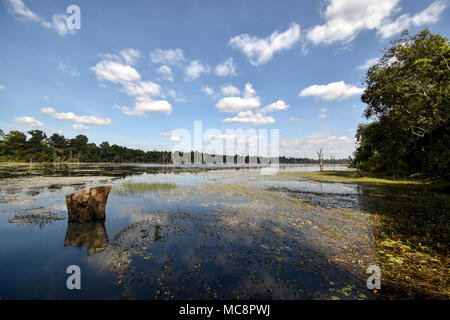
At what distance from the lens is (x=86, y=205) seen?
989 cm

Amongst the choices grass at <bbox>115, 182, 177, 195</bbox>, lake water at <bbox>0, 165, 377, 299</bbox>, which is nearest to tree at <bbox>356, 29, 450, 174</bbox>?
lake water at <bbox>0, 165, 377, 299</bbox>

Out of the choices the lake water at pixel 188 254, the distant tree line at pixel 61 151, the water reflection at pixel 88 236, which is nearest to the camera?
the lake water at pixel 188 254

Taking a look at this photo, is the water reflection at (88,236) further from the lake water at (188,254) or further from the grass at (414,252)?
the grass at (414,252)

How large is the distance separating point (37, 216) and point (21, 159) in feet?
480

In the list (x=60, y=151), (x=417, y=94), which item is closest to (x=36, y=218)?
(x=417, y=94)

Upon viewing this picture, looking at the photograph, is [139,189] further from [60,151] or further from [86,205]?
[60,151]

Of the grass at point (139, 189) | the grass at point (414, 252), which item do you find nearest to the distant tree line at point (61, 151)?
the grass at point (139, 189)

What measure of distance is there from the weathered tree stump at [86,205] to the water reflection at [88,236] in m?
0.35

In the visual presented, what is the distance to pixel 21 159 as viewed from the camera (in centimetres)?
10338

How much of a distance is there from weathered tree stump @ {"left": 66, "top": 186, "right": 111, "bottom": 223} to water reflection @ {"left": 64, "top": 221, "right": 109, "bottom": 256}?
348 millimetres

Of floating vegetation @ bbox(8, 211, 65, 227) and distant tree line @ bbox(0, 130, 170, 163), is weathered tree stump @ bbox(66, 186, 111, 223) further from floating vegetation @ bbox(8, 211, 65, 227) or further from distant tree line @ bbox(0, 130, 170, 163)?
distant tree line @ bbox(0, 130, 170, 163)

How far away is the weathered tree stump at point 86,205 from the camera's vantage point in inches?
383
